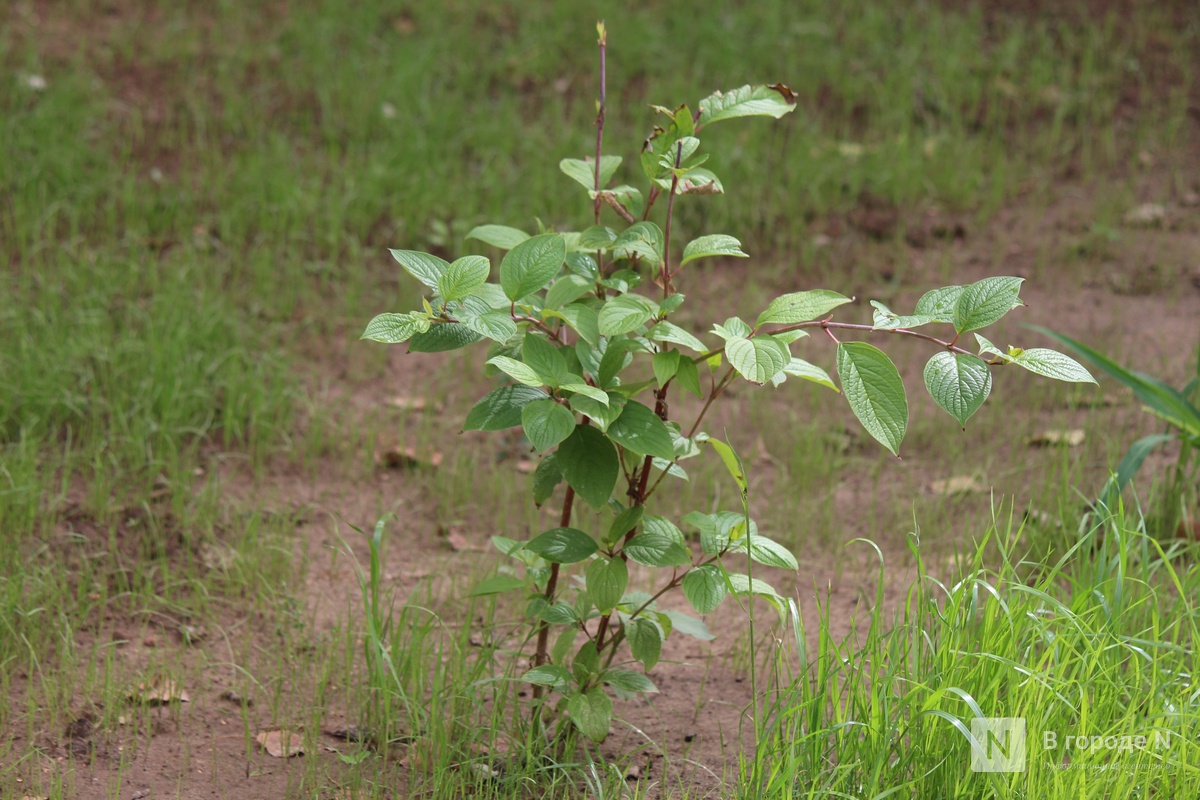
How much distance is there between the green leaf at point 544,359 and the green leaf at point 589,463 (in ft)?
0.54

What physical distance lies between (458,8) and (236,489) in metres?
3.86

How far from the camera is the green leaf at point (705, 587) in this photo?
1.95 metres

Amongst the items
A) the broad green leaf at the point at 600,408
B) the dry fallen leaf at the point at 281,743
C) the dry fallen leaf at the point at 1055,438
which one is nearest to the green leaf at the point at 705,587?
the broad green leaf at the point at 600,408

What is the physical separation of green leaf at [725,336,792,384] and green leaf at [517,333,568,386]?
0.30 metres

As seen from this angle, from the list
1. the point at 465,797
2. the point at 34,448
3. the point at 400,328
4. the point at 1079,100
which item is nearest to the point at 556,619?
the point at 465,797

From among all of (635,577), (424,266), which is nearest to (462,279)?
(424,266)

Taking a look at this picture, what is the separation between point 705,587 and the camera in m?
1.98

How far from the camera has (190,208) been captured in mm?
4652

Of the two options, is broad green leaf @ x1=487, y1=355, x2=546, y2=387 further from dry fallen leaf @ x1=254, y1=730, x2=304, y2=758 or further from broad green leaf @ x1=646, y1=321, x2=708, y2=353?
dry fallen leaf @ x1=254, y1=730, x2=304, y2=758

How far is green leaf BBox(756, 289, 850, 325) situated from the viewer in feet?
5.96

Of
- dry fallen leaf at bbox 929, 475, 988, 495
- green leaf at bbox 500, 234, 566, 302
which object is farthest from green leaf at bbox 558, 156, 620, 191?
dry fallen leaf at bbox 929, 475, 988, 495

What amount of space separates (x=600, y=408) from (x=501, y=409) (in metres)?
0.20

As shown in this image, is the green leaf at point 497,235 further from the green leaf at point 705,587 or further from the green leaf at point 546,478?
the green leaf at point 705,587

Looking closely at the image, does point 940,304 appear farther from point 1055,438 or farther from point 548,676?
point 1055,438
